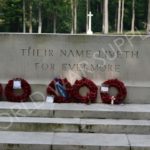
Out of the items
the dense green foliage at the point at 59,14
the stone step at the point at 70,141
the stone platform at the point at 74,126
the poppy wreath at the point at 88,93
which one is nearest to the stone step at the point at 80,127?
the stone platform at the point at 74,126

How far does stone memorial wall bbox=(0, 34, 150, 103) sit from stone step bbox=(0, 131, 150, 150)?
238cm

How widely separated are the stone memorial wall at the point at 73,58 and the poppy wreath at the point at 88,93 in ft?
0.98

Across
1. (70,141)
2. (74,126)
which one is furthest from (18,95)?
(70,141)

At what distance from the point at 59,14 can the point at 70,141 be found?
2276 inches

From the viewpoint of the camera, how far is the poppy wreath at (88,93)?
10.8 metres

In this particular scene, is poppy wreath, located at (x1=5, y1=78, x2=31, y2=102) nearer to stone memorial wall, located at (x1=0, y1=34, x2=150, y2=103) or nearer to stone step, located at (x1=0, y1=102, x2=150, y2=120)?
stone memorial wall, located at (x1=0, y1=34, x2=150, y2=103)

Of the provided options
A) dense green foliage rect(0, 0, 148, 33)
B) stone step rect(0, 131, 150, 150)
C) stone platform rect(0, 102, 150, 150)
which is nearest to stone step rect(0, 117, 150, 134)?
stone platform rect(0, 102, 150, 150)

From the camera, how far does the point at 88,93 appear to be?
10.8 meters

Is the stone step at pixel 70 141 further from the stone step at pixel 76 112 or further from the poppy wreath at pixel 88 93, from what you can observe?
the poppy wreath at pixel 88 93

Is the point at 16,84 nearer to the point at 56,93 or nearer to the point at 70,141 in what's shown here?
the point at 56,93

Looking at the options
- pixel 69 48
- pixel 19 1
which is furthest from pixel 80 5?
pixel 69 48

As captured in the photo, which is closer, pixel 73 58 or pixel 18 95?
pixel 18 95

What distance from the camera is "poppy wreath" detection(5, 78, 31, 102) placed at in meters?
10.8

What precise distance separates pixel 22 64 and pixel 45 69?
0.57 meters
